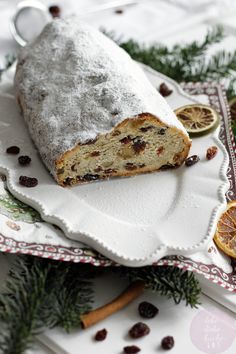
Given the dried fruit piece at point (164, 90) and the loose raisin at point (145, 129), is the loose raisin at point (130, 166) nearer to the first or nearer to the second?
→ the loose raisin at point (145, 129)

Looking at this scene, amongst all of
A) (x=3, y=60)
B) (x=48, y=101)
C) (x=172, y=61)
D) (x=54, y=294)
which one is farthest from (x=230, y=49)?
(x=54, y=294)

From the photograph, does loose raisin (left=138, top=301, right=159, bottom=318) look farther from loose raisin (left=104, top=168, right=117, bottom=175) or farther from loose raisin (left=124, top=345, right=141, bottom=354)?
loose raisin (left=104, top=168, right=117, bottom=175)

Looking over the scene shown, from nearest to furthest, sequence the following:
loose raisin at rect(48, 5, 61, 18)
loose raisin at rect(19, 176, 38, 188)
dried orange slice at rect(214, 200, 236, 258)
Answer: dried orange slice at rect(214, 200, 236, 258), loose raisin at rect(19, 176, 38, 188), loose raisin at rect(48, 5, 61, 18)

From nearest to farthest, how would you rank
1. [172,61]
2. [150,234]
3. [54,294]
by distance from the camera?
[54,294]
[150,234]
[172,61]

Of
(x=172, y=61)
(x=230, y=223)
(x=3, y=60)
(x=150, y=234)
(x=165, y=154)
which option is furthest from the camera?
(x=3, y=60)

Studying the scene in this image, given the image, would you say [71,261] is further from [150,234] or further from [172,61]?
[172,61]

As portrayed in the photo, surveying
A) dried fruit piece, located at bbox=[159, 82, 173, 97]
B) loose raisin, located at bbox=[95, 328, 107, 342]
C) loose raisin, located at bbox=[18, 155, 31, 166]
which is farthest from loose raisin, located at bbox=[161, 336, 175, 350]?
dried fruit piece, located at bbox=[159, 82, 173, 97]
